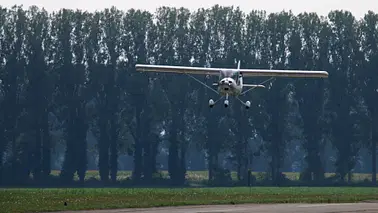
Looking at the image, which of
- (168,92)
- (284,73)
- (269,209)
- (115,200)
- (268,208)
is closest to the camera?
(269,209)

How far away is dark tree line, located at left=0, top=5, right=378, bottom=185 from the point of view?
3541 inches

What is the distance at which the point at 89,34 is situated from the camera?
94.1m

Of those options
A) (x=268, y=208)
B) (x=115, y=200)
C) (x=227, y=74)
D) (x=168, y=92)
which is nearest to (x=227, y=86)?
(x=227, y=74)

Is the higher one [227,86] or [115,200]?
[227,86]

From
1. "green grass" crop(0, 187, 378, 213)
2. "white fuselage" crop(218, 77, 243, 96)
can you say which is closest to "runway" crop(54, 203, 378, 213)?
"green grass" crop(0, 187, 378, 213)

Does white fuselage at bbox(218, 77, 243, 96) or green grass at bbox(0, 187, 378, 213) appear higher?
white fuselage at bbox(218, 77, 243, 96)

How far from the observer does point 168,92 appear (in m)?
91.7

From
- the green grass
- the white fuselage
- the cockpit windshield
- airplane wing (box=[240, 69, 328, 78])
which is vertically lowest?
the green grass

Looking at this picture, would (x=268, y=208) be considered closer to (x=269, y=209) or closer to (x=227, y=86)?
(x=269, y=209)

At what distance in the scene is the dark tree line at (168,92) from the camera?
89.9 metres

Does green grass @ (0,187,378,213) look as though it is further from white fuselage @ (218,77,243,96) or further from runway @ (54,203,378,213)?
white fuselage @ (218,77,243,96)

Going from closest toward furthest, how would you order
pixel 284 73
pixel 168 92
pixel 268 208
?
pixel 268 208 → pixel 284 73 → pixel 168 92

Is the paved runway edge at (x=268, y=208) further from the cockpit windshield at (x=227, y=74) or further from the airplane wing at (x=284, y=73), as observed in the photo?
the airplane wing at (x=284, y=73)

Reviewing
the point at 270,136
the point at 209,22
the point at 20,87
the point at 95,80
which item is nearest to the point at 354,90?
the point at 270,136
